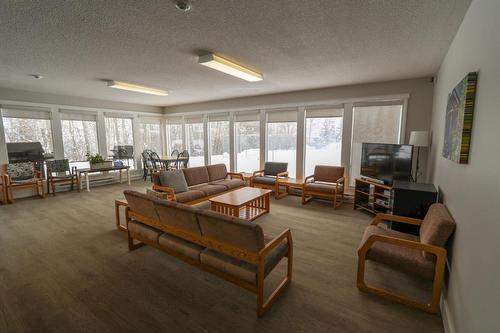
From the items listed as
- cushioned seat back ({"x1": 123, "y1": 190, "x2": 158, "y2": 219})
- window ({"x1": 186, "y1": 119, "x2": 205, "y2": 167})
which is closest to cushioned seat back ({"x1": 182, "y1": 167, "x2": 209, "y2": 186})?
cushioned seat back ({"x1": 123, "y1": 190, "x2": 158, "y2": 219})

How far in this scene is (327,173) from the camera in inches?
191

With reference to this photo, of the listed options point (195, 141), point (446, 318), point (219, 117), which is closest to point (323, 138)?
point (219, 117)

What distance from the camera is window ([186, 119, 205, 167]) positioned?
24.4 ft

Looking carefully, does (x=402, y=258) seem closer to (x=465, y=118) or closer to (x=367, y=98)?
(x=465, y=118)

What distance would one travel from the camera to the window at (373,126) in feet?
14.3

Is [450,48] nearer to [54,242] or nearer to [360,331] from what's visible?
[360,331]

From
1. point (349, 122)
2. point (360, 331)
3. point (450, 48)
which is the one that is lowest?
point (360, 331)

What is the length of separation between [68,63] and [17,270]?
9.01 ft

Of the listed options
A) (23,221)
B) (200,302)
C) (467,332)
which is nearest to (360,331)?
(467,332)

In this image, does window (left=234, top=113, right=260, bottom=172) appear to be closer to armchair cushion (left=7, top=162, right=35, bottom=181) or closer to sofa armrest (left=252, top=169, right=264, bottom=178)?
sofa armrest (left=252, top=169, right=264, bottom=178)

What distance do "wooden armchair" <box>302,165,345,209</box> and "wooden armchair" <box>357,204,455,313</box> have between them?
2146mm

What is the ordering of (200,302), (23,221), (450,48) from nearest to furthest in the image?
(200,302) → (450,48) → (23,221)

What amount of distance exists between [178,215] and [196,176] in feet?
9.09

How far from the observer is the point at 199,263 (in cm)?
205
